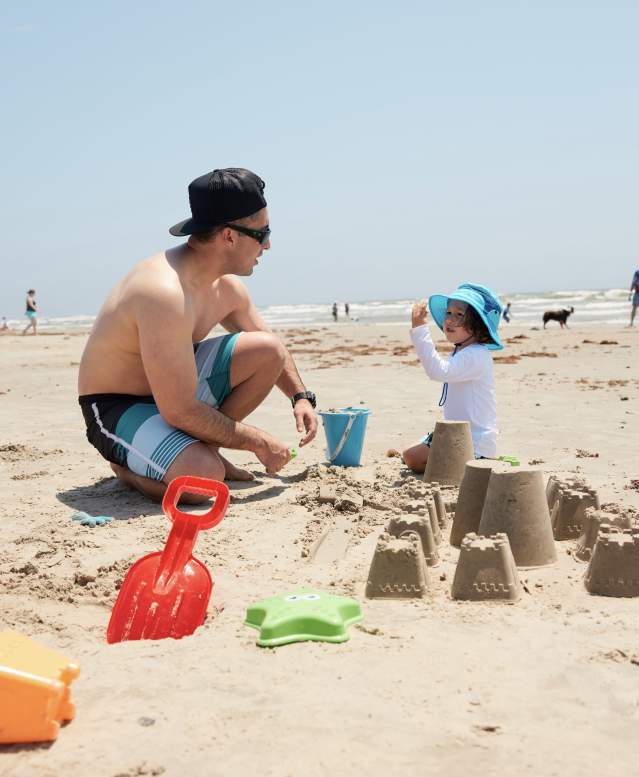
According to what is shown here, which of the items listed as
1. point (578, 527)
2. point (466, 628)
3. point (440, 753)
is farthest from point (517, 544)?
point (440, 753)

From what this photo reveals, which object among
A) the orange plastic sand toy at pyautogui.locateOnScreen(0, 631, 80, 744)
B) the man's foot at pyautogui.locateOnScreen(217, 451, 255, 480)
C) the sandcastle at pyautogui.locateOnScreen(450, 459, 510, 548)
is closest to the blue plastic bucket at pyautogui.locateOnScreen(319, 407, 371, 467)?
the man's foot at pyautogui.locateOnScreen(217, 451, 255, 480)

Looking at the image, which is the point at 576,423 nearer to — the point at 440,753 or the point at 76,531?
the point at 76,531

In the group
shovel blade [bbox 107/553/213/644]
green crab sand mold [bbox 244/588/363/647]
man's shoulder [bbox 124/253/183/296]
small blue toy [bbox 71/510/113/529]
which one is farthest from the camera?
man's shoulder [bbox 124/253/183/296]

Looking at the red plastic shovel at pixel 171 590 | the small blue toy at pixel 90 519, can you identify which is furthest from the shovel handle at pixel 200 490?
the small blue toy at pixel 90 519

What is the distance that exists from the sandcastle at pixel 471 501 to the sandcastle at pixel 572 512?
0.30 m

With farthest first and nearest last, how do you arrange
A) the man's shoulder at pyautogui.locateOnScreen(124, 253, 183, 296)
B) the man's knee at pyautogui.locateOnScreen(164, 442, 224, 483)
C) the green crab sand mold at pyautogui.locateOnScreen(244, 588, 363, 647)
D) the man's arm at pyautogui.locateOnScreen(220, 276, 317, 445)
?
the man's arm at pyautogui.locateOnScreen(220, 276, 317, 445) → the man's knee at pyautogui.locateOnScreen(164, 442, 224, 483) → the man's shoulder at pyautogui.locateOnScreen(124, 253, 183, 296) → the green crab sand mold at pyautogui.locateOnScreen(244, 588, 363, 647)

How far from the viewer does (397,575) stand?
104 inches

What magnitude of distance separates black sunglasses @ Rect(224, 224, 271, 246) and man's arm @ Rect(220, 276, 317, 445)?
52cm

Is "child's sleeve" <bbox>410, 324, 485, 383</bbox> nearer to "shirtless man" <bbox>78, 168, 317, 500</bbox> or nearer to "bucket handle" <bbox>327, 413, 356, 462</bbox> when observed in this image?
"bucket handle" <bbox>327, 413, 356, 462</bbox>

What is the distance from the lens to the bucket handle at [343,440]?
458 centimetres

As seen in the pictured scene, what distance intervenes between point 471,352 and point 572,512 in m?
1.36

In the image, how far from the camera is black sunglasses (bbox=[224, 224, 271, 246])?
13.0 feet

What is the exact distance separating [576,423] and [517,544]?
3.33 meters

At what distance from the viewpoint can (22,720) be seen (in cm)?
178
